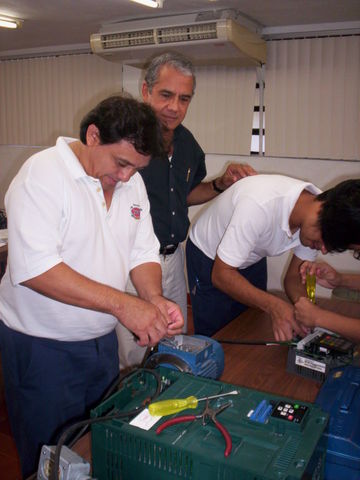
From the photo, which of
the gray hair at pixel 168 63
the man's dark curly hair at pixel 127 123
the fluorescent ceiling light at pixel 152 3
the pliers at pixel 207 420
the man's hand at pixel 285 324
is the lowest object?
the man's hand at pixel 285 324

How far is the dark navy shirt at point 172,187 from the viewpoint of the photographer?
2148 mm

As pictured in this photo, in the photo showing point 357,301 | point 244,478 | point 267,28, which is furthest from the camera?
point 267,28

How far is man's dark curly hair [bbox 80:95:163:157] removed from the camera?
1.26m

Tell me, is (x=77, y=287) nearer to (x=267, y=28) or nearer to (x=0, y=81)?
(x=267, y=28)

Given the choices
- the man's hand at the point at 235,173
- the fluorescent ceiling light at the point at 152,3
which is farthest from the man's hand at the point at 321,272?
the fluorescent ceiling light at the point at 152,3

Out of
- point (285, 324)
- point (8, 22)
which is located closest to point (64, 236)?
point (285, 324)

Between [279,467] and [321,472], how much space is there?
0.23m

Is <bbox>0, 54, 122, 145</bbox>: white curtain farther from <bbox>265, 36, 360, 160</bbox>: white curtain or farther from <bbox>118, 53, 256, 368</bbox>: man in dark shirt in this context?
<bbox>118, 53, 256, 368</bbox>: man in dark shirt

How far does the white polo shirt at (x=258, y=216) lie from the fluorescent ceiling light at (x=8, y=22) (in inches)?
109

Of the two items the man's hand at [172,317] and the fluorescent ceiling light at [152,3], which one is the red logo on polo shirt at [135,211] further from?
the fluorescent ceiling light at [152,3]

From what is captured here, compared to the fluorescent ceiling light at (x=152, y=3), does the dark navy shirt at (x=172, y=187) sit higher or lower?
lower

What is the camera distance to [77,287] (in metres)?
1.21

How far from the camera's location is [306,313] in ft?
5.14

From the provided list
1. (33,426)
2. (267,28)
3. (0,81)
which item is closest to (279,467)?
(33,426)
